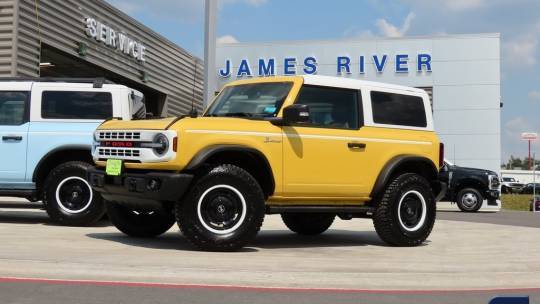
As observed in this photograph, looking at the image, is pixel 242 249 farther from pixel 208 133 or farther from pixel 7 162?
pixel 7 162

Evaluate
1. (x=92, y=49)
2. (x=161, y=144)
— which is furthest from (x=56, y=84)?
(x=92, y=49)

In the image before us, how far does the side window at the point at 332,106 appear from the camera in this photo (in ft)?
26.2

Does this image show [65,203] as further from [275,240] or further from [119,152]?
[275,240]

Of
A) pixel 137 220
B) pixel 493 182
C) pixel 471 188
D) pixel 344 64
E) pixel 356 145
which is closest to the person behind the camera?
pixel 356 145

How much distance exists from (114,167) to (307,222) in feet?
12.0

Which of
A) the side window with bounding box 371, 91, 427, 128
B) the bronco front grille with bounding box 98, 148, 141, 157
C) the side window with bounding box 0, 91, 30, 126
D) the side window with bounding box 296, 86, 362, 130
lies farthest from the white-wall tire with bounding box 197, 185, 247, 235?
the side window with bounding box 0, 91, 30, 126

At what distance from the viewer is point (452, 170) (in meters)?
20.9

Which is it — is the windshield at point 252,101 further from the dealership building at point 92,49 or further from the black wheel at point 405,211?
the dealership building at point 92,49

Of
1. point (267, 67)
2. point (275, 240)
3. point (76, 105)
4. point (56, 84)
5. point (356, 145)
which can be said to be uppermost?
point (267, 67)

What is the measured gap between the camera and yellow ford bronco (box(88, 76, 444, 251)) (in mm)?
7039

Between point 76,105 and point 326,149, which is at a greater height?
point 76,105

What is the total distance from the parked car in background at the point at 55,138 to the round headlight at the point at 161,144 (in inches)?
115

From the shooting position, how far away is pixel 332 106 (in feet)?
26.9

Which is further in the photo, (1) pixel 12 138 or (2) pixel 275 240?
(1) pixel 12 138
